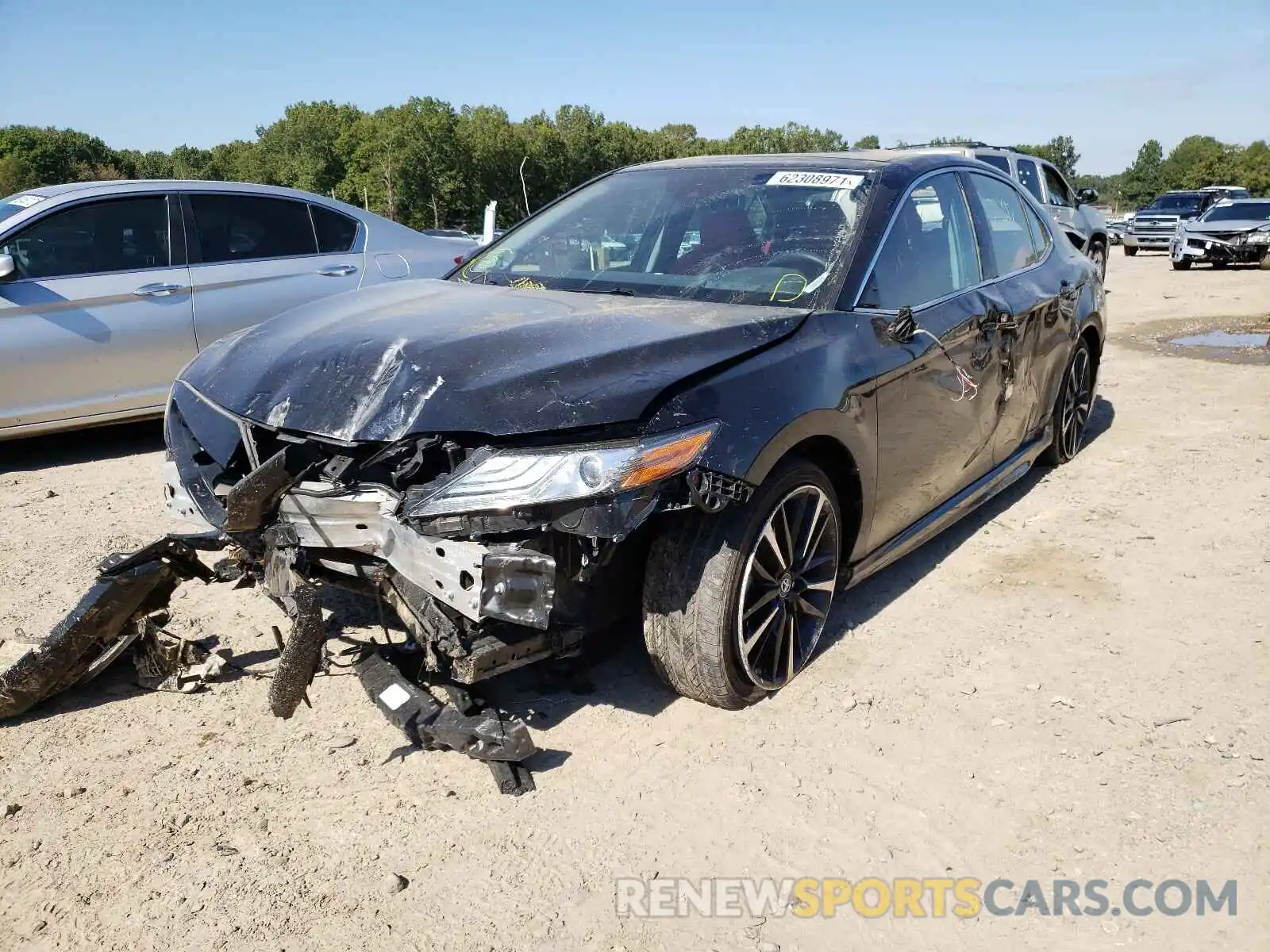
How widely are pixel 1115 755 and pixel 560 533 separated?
182cm

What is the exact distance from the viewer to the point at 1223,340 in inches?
403

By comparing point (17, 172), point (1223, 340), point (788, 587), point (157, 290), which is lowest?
point (1223, 340)

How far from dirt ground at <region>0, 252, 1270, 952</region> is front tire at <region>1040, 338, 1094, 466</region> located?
1.45 m

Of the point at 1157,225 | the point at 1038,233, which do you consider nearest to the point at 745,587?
the point at 1038,233

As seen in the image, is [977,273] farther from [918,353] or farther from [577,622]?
[577,622]

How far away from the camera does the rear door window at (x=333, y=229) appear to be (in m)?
6.94

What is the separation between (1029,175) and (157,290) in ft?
32.3

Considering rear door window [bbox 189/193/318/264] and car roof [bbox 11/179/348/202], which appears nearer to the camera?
car roof [bbox 11/179/348/202]

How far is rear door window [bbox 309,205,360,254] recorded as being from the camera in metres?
6.94

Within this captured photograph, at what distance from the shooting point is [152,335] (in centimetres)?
613

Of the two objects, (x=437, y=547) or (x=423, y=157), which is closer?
(x=437, y=547)

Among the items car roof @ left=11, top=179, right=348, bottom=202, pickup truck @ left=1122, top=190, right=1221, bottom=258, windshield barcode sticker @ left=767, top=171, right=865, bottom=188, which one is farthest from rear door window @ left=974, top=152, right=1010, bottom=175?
pickup truck @ left=1122, top=190, right=1221, bottom=258

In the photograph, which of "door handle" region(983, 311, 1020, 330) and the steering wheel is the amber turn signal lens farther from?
"door handle" region(983, 311, 1020, 330)

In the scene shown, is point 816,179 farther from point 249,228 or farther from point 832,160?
point 249,228
